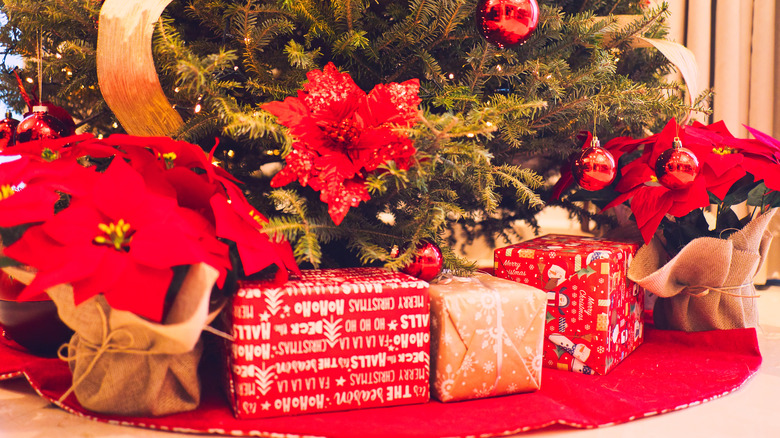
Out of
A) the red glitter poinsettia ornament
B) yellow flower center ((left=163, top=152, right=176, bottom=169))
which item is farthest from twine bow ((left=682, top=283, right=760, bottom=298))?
yellow flower center ((left=163, top=152, right=176, bottom=169))

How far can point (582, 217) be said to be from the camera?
3.69 ft

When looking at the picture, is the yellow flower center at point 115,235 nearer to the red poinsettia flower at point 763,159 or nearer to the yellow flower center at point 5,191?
the yellow flower center at point 5,191

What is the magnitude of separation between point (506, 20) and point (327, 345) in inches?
16.5

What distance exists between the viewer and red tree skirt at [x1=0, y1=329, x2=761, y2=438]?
0.56m

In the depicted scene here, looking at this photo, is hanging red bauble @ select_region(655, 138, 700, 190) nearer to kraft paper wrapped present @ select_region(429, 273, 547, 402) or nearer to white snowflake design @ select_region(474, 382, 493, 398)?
kraft paper wrapped present @ select_region(429, 273, 547, 402)

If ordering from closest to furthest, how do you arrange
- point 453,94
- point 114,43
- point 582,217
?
point 114,43 < point 453,94 < point 582,217

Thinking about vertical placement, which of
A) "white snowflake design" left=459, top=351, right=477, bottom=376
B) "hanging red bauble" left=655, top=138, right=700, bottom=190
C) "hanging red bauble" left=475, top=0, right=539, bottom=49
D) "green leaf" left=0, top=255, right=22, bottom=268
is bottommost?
"white snowflake design" left=459, top=351, right=477, bottom=376

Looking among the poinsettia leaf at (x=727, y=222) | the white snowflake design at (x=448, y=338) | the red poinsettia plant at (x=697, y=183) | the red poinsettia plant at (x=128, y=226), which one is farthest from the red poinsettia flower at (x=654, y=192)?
the red poinsettia plant at (x=128, y=226)

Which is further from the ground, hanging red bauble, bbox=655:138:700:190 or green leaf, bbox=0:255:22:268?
hanging red bauble, bbox=655:138:700:190

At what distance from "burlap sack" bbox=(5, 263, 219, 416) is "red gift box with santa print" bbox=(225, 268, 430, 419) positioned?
52mm

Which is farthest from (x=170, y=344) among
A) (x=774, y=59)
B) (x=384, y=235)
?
(x=774, y=59)

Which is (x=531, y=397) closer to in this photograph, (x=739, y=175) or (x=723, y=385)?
(x=723, y=385)

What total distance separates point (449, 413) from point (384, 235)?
8.8 inches

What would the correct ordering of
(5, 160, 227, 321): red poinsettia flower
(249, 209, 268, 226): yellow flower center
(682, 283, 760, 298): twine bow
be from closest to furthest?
(5, 160, 227, 321): red poinsettia flower → (249, 209, 268, 226): yellow flower center → (682, 283, 760, 298): twine bow
